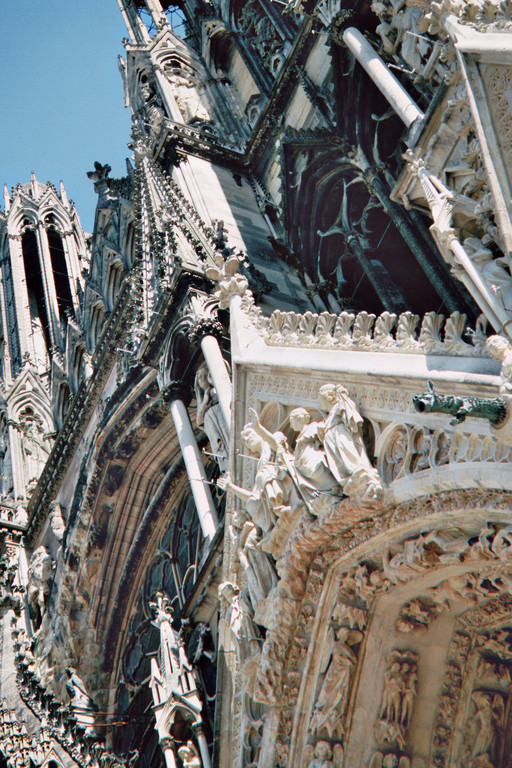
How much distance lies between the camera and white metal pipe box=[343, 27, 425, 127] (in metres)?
8.86

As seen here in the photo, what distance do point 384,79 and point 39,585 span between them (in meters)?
9.80

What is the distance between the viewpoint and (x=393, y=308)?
35.0 ft

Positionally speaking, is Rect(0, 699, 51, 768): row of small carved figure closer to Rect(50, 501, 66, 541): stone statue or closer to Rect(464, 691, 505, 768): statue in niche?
Rect(50, 501, 66, 541): stone statue

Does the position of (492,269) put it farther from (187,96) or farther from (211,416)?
(187,96)

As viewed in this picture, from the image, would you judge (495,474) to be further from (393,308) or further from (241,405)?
(393,308)

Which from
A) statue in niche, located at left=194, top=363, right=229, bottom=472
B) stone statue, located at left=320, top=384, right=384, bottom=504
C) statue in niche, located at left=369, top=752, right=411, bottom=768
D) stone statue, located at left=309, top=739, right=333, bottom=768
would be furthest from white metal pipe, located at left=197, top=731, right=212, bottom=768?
stone statue, located at left=320, top=384, right=384, bottom=504

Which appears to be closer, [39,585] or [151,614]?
[151,614]

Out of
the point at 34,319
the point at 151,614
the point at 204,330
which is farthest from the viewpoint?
the point at 34,319

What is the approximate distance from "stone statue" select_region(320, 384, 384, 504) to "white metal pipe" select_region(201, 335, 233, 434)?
2.40m

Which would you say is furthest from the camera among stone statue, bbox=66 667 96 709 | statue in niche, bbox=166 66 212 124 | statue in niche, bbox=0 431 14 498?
statue in niche, bbox=0 431 14 498

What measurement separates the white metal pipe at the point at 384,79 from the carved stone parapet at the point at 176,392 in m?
4.39

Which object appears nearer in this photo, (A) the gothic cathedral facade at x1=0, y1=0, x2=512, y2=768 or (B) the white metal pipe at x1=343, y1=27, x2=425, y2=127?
(A) the gothic cathedral facade at x1=0, y1=0, x2=512, y2=768

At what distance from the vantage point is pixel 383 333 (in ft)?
23.5

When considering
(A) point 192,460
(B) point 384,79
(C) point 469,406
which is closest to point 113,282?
(A) point 192,460
